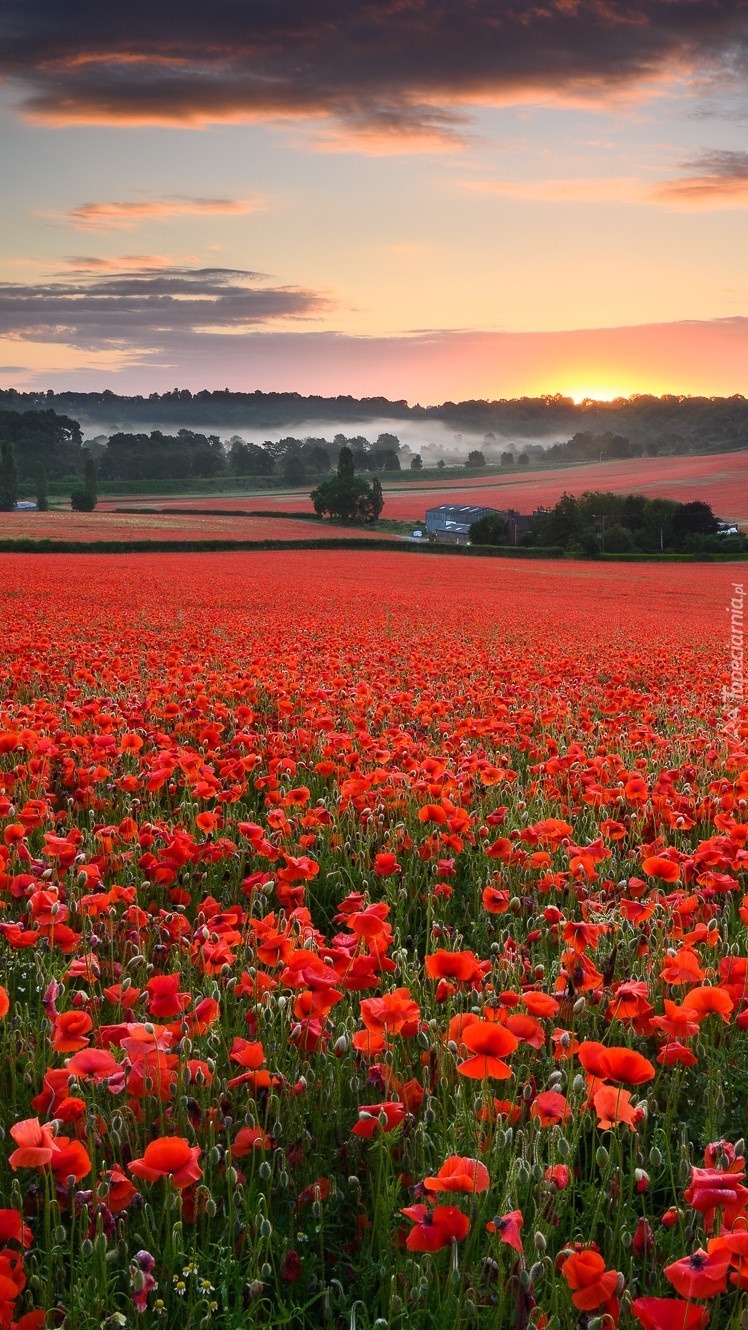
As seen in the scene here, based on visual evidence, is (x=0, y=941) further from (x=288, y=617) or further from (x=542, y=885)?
(x=288, y=617)

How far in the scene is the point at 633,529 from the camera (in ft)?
263

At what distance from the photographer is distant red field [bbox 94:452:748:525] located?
105m

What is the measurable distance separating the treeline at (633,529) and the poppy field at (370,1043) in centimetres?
7042

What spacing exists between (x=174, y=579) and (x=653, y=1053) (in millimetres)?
34289

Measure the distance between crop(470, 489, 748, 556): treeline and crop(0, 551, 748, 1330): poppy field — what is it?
70.4 metres

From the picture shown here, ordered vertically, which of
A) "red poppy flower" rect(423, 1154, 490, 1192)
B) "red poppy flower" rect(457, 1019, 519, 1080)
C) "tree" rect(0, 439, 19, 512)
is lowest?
"red poppy flower" rect(423, 1154, 490, 1192)

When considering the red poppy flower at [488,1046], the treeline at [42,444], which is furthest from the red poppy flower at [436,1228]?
the treeline at [42,444]

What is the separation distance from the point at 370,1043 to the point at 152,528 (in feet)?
266

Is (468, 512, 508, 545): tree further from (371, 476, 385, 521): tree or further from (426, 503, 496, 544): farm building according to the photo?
(371, 476, 385, 521): tree

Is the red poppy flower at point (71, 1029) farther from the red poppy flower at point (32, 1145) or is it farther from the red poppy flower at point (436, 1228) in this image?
the red poppy flower at point (436, 1228)

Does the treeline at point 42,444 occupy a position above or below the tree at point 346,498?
above

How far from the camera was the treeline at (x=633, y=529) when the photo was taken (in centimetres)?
7475

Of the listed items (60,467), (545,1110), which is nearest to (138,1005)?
(545,1110)

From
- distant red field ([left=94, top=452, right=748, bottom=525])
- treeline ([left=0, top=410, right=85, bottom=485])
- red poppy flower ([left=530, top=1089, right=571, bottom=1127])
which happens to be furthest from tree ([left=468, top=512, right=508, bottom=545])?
treeline ([left=0, top=410, right=85, bottom=485])
